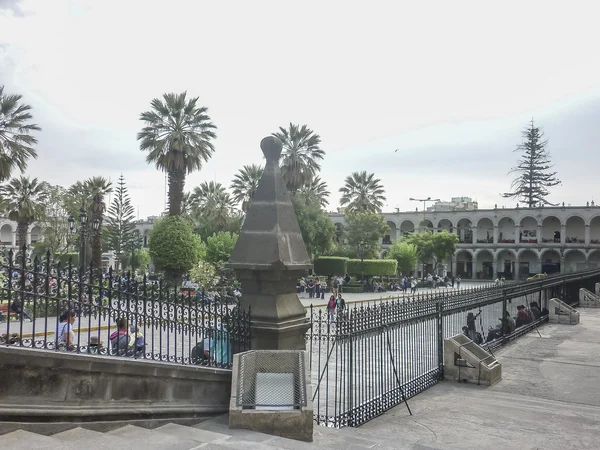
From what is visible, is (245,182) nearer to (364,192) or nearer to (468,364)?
(364,192)

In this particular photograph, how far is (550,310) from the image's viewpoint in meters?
19.3

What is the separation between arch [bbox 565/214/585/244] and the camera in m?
56.6

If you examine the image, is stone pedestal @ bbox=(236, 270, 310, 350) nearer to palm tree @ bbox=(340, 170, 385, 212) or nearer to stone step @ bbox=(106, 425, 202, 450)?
stone step @ bbox=(106, 425, 202, 450)

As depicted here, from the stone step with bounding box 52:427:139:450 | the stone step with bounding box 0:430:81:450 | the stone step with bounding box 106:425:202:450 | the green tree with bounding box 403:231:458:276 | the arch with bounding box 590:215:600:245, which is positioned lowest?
the stone step with bounding box 106:425:202:450

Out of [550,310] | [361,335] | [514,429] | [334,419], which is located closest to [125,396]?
[334,419]

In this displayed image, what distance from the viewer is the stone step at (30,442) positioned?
3868mm

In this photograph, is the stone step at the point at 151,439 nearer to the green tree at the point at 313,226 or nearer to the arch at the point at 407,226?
the green tree at the point at 313,226

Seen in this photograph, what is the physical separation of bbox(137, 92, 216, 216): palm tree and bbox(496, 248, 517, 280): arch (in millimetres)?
42324

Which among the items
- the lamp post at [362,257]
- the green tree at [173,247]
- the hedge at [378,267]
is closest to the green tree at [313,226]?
the lamp post at [362,257]

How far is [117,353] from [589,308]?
84.8ft

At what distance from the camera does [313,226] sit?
4353cm

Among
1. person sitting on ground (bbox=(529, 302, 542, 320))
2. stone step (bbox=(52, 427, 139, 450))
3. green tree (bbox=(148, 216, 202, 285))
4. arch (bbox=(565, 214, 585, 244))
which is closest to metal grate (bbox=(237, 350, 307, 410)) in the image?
stone step (bbox=(52, 427, 139, 450))

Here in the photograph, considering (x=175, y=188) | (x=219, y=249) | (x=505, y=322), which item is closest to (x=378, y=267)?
(x=219, y=249)

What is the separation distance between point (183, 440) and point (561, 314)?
1837 cm
